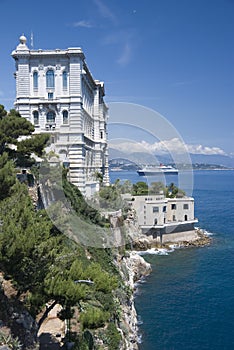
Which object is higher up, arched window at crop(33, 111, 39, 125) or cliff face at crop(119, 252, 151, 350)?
arched window at crop(33, 111, 39, 125)

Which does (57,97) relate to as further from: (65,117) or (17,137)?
(17,137)

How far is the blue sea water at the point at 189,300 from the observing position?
19.6 m

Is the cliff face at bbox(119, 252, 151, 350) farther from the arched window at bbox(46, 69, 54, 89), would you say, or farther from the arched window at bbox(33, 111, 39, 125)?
the arched window at bbox(46, 69, 54, 89)

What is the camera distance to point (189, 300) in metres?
24.4

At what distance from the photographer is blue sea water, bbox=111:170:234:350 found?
19.6m

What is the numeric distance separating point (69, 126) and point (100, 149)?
832 centimetres

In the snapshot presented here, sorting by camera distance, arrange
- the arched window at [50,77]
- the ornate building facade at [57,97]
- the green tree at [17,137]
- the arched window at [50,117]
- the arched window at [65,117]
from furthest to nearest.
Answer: the arched window at [50,117] → the arched window at [65,117] → the arched window at [50,77] → the ornate building facade at [57,97] → the green tree at [17,137]

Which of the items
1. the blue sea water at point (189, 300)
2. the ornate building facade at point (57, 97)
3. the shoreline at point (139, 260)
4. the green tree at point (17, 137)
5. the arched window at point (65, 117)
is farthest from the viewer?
the arched window at point (65, 117)

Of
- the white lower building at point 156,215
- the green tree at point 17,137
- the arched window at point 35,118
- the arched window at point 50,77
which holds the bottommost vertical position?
the white lower building at point 156,215

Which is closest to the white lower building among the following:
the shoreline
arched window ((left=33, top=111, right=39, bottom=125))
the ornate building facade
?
the shoreline

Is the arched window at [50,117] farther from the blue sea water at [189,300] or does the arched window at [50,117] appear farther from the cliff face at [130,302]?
the blue sea water at [189,300]

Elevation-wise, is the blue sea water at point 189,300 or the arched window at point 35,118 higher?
the arched window at point 35,118

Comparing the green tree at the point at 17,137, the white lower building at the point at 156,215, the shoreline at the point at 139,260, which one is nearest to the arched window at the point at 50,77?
the green tree at the point at 17,137

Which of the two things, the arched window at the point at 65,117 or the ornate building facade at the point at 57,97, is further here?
the arched window at the point at 65,117
